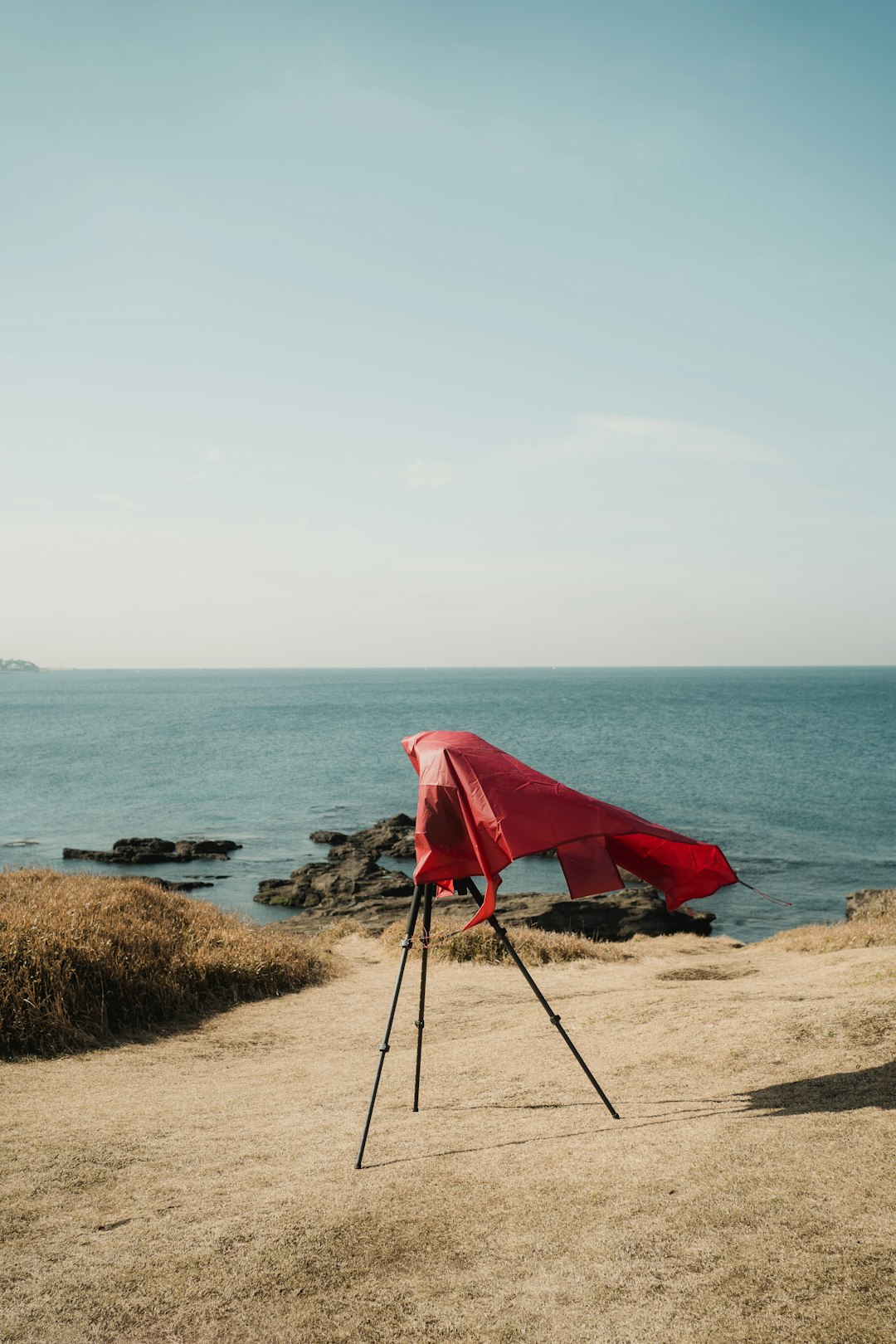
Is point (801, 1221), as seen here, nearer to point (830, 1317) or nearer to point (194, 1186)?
point (830, 1317)

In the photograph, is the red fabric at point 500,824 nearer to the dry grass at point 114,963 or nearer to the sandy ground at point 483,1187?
the sandy ground at point 483,1187

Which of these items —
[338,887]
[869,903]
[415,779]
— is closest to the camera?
[869,903]

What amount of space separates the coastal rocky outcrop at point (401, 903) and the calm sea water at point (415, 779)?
4.75ft

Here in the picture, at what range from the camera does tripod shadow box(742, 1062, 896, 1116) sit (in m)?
7.40

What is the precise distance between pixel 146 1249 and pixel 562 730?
92.6 metres

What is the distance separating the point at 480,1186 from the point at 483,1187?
0.04m

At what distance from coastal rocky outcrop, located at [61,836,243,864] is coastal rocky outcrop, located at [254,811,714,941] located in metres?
5.42

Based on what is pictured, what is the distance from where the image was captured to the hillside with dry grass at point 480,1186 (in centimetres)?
495

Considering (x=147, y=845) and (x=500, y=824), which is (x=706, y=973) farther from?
(x=147, y=845)

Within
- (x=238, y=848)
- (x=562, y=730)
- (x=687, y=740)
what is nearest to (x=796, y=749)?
(x=687, y=740)

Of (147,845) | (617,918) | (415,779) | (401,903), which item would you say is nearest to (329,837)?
(147,845)

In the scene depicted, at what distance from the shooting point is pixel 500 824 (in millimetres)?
7031

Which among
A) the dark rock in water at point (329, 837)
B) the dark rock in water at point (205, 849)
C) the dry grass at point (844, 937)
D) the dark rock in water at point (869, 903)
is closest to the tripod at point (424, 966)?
the dry grass at point (844, 937)

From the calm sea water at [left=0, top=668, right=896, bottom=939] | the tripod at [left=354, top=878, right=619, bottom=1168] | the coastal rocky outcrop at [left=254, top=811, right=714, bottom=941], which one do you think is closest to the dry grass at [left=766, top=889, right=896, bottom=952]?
the coastal rocky outcrop at [left=254, top=811, right=714, bottom=941]
